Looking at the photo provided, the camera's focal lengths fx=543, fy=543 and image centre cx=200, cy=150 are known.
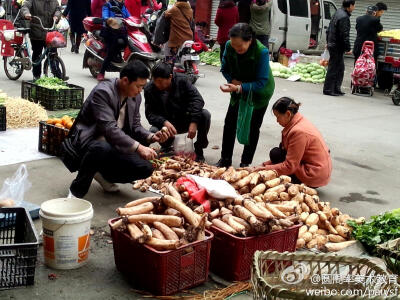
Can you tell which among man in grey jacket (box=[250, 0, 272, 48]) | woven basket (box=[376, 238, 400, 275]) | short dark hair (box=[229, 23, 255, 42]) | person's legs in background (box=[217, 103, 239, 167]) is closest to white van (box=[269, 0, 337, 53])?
man in grey jacket (box=[250, 0, 272, 48])

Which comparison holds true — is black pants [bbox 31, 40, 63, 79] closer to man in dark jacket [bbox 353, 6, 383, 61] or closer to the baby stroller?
the baby stroller

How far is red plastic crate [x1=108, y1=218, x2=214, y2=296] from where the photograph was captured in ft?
11.6

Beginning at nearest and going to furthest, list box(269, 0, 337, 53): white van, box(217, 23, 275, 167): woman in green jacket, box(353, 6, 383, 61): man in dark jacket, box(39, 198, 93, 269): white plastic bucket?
box(39, 198, 93, 269): white plastic bucket, box(217, 23, 275, 167): woman in green jacket, box(353, 6, 383, 61): man in dark jacket, box(269, 0, 337, 53): white van

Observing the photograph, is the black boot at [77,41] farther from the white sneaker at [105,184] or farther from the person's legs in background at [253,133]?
the white sneaker at [105,184]

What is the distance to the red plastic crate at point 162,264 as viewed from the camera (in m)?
3.52

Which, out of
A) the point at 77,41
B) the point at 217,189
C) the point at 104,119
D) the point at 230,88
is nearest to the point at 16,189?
the point at 104,119

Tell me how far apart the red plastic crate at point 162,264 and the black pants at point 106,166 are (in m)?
1.04

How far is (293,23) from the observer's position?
1772 cm

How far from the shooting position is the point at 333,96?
1317 cm

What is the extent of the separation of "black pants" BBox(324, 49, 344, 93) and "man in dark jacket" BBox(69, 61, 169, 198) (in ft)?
27.6

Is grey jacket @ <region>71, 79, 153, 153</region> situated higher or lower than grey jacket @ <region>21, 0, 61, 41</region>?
lower

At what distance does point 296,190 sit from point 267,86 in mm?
1671

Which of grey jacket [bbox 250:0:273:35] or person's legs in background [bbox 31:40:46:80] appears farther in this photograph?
grey jacket [bbox 250:0:273:35]

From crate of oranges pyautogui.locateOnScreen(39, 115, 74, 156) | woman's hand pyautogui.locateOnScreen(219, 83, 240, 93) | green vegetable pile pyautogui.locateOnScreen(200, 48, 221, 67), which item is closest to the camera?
woman's hand pyautogui.locateOnScreen(219, 83, 240, 93)
